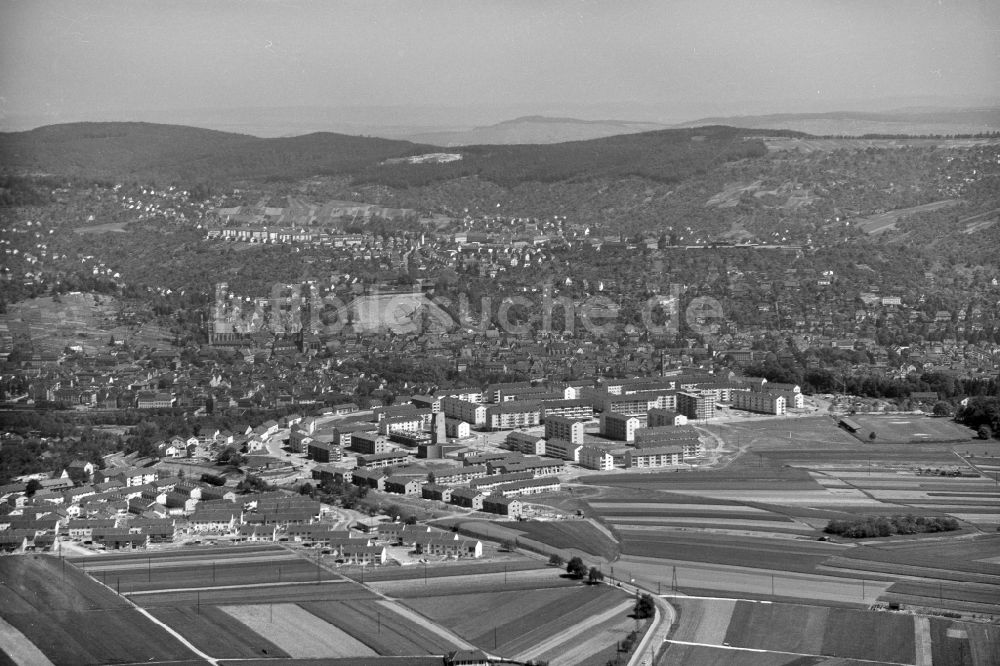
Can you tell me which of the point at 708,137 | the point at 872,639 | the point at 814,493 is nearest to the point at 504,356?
the point at 814,493

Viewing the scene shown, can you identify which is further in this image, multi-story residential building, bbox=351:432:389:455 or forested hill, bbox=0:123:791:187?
forested hill, bbox=0:123:791:187

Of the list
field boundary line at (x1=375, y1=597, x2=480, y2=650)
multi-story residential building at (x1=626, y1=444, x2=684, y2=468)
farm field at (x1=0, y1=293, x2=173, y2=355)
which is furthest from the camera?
farm field at (x1=0, y1=293, x2=173, y2=355)

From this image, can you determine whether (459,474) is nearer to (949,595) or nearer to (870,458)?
(870,458)

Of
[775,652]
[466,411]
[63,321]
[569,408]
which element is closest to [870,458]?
[569,408]

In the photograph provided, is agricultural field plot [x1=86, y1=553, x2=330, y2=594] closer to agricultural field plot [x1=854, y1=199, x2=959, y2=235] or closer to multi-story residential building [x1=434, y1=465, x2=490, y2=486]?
multi-story residential building [x1=434, y1=465, x2=490, y2=486]

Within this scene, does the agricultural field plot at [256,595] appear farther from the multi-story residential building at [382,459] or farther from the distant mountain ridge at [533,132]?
the distant mountain ridge at [533,132]

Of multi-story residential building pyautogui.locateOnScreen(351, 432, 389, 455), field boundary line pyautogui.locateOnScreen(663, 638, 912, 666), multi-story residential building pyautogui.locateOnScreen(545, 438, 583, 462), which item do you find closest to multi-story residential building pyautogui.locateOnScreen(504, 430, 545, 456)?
multi-story residential building pyautogui.locateOnScreen(545, 438, 583, 462)

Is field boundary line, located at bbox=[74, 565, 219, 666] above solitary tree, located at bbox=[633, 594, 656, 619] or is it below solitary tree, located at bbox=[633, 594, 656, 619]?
below

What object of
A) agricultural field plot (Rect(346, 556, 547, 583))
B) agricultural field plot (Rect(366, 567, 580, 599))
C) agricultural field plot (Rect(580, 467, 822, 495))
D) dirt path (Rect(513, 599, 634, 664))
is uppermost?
dirt path (Rect(513, 599, 634, 664))

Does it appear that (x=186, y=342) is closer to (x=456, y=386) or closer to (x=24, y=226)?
(x=456, y=386)
